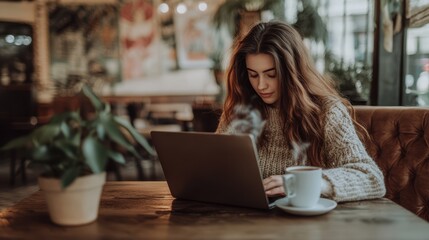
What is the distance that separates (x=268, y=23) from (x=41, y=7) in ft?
21.6

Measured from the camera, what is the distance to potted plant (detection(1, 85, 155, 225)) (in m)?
0.93

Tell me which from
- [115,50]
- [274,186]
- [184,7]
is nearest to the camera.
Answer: [274,186]

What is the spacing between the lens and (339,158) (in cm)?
142

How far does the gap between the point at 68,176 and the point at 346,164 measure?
82 cm

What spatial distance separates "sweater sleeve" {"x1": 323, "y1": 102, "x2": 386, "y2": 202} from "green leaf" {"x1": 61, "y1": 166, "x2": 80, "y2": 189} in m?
0.68

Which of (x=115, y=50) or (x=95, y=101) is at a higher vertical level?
(x=115, y=50)

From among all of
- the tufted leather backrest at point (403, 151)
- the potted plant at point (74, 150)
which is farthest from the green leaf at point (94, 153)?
the tufted leather backrest at point (403, 151)

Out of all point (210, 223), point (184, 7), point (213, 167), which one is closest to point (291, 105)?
point (213, 167)

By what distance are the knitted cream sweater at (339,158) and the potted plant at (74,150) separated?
60 centimetres

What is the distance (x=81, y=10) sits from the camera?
7.37 meters

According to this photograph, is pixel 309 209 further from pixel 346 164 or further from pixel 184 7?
pixel 184 7

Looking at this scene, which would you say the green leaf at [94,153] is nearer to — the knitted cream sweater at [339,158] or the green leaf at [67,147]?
the green leaf at [67,147]

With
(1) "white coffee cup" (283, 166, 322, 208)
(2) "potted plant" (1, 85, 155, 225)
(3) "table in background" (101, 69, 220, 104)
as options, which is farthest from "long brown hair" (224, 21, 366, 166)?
(3) "table in background" (101, 69, 220, 104)

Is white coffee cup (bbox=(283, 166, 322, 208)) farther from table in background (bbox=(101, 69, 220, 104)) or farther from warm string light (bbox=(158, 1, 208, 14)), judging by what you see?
table in background (bbox=(101, 69, 220, 104))
